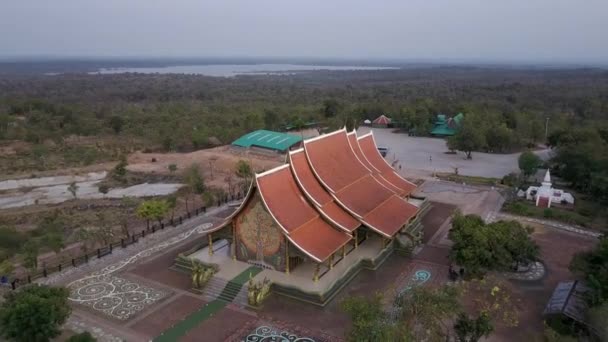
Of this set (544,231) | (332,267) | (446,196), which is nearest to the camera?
(332,267)

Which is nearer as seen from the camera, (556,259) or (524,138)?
(556,259)

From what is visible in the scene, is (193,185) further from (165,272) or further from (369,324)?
(369,324)

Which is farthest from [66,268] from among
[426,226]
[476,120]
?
[476,120]

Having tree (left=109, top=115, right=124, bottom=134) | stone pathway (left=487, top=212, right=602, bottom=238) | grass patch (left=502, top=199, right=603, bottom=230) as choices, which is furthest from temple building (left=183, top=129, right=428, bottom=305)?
tree (left=109, top=115, right=124, bottom=134)

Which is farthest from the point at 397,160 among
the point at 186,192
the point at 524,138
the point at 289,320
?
the point at 289,320

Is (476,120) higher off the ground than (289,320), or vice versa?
(476,120)

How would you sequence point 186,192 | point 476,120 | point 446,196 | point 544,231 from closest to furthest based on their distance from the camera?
point 544,231, point 446,196, point 186,192, point 476,120

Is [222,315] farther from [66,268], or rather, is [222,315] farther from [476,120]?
[476,120]
